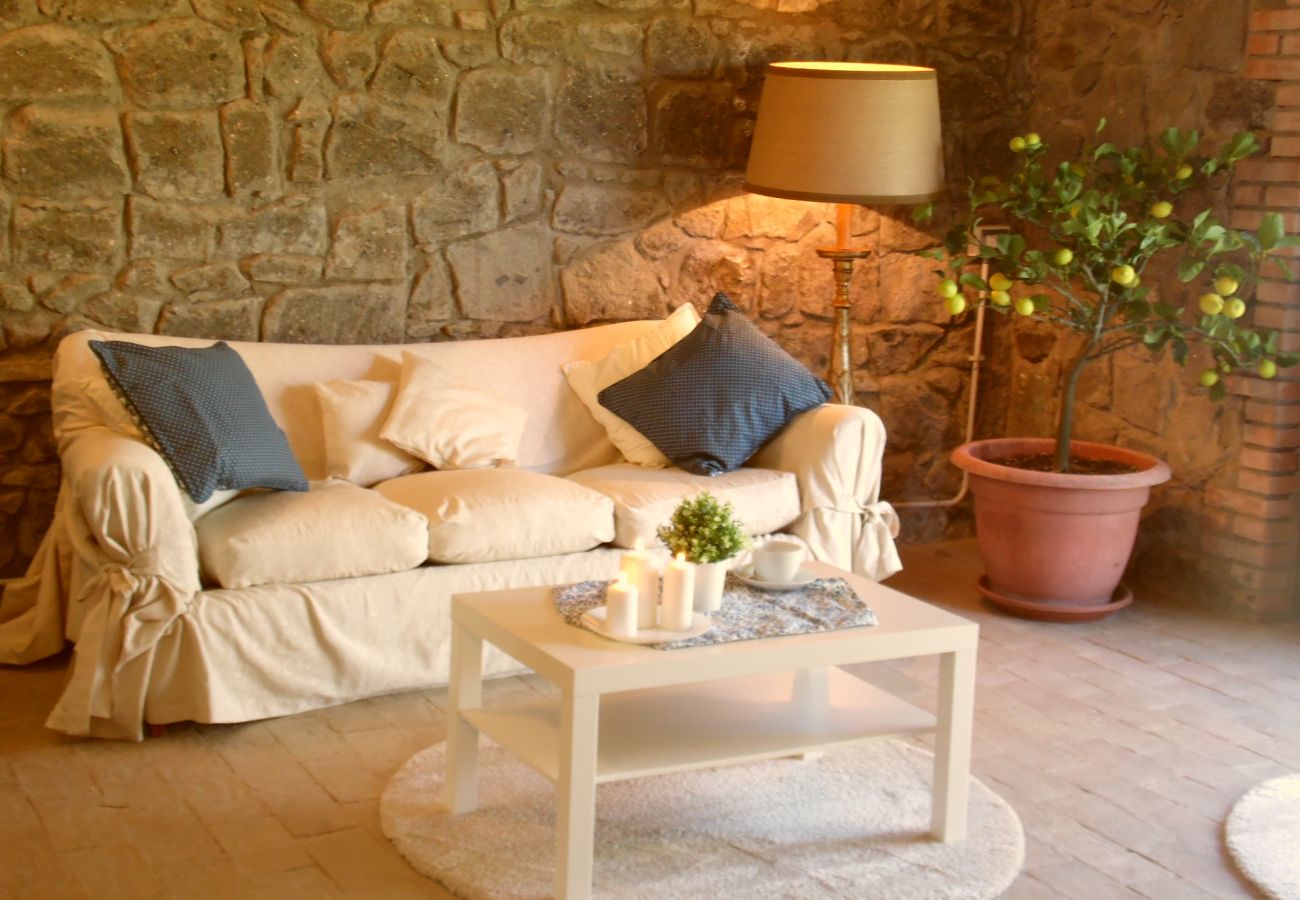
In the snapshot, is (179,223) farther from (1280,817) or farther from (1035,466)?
(1280,817)

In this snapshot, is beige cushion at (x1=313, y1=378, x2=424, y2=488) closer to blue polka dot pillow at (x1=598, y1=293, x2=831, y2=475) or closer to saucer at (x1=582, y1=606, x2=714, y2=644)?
blue polka dot pillow at (x1=598, y1=293, x2=831, y2=475)

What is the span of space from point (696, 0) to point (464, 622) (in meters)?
2.38

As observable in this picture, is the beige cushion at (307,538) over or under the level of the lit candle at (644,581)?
under

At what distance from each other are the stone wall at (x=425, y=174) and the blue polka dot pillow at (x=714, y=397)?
0.53 meters

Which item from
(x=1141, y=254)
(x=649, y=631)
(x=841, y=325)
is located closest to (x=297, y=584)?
(x=649, y=631)

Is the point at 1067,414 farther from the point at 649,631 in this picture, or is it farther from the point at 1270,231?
the point at 649,631

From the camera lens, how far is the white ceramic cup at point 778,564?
9.68 ft

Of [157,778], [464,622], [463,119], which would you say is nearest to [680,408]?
[463,119]

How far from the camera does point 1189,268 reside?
4.01 meters

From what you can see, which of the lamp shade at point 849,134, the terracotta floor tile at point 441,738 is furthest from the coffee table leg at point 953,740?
the lamp shade at point 849,134

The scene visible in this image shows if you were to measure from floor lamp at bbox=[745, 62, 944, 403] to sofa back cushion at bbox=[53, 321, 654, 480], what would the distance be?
608mm

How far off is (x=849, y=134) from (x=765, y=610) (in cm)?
180

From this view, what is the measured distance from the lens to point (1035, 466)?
4449mm

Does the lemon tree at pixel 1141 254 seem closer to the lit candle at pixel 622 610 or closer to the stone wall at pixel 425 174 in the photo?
the stone wall at pixel 425 174
